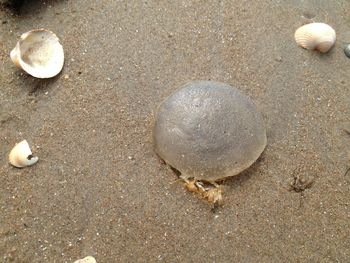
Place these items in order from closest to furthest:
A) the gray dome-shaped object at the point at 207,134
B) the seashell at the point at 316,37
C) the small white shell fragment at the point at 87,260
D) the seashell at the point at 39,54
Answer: the small white shell fragment at the point at 87,260 < the gray dome-shaped object at the point at 207,134 < the seashell at the point at 39,54 < the seashell at the point at 316,37

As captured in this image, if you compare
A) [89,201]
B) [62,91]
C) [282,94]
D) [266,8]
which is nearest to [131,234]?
[89,201]

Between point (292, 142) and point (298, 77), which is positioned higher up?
point (298, 77)

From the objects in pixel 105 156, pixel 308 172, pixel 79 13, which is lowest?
pixel 308 172

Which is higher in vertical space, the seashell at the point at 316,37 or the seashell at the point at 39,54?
the seashell at the point at 39,54

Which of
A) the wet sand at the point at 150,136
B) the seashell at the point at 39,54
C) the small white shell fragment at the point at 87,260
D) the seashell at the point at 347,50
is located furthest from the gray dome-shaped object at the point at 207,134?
the seashell at the point at 347,50

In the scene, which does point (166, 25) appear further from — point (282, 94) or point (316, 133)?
point (316, 133)

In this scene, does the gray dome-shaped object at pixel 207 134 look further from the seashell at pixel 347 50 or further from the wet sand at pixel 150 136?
the seashell at pixel 347 50

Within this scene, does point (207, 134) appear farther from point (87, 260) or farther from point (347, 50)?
point (347, 50)
